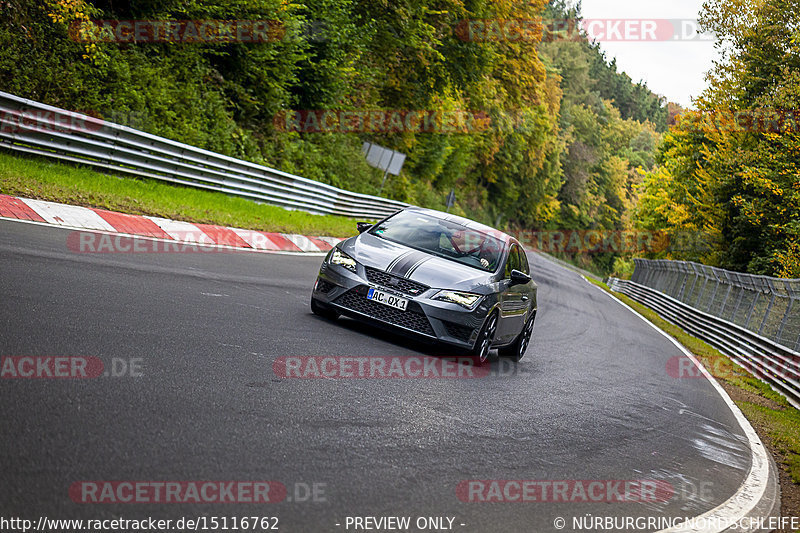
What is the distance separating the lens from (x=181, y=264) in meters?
11.3

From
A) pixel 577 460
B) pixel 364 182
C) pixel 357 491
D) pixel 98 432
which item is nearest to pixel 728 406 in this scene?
pixel 577 460

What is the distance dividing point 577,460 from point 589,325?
13.4 m

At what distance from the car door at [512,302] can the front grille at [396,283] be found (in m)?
1.32

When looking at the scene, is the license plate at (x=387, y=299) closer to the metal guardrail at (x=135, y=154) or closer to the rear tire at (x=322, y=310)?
the rear tire at (x=322, y=310)

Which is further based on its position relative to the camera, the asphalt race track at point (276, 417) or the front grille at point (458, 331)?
the front grille at point (458, 331)

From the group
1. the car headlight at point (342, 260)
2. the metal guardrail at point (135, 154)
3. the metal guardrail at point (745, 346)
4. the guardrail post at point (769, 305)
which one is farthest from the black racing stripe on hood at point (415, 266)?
the guardrail post at point (769, 305)

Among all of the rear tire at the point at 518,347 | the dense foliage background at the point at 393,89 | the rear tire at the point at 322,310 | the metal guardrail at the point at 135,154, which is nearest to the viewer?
the rear tire at the point at 322,310

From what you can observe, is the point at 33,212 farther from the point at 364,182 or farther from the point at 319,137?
the point at 364,182

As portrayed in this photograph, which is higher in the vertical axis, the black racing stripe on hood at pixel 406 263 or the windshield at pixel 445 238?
the windshield at pixel 445 238

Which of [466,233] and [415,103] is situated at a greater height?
[415,103]

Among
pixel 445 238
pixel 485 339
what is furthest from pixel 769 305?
pixel 485 339

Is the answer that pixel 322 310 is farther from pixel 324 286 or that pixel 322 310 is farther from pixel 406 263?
pixel 406 263

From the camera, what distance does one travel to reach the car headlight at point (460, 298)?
918 cm

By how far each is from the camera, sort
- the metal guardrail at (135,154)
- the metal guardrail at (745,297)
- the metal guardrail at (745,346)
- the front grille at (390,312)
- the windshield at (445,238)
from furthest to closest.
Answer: the metal guardrail at (745,297) < the metal guardrail at (745,346) < the metal guardrail at (135,154) < the windshield at (445,238) < the front grille at (390,312)
